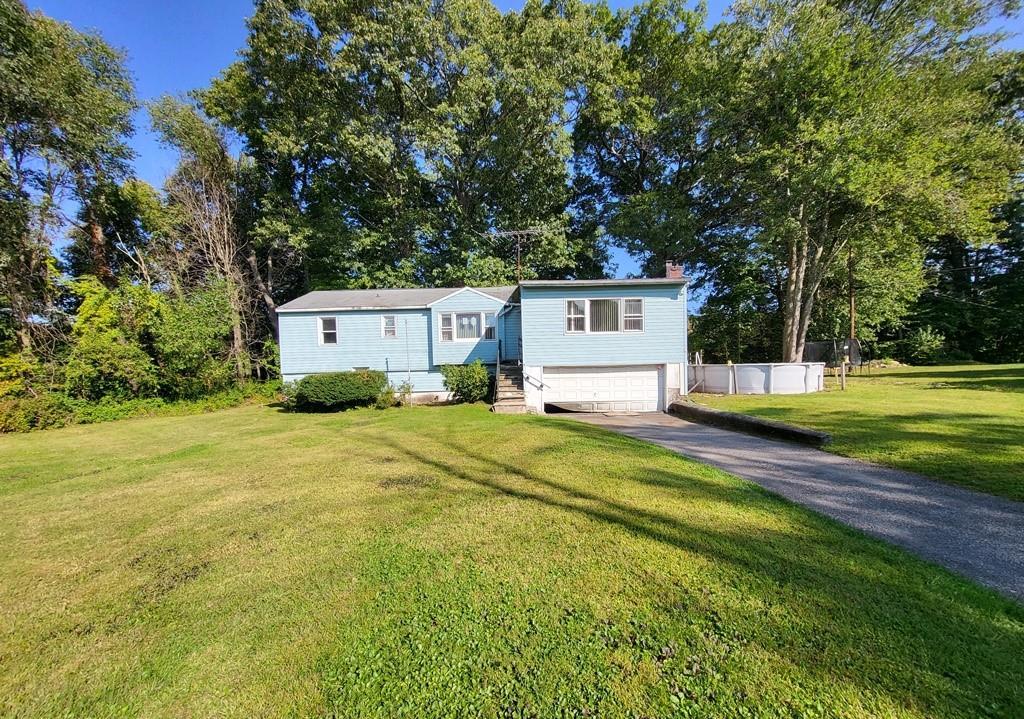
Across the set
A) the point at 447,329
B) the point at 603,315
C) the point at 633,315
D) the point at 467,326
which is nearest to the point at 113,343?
the point at 447,329

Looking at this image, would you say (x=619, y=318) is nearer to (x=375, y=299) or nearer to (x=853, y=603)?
(x=375, y=299)

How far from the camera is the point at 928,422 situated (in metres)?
8.30

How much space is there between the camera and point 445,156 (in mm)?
19875

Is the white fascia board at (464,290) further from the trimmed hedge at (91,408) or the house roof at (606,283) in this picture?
the trimmed hedge at (91,408)

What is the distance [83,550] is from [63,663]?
2.06 meters

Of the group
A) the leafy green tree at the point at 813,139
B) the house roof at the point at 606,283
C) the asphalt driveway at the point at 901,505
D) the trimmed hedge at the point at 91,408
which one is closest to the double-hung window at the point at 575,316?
the house roof at the point at 606,283

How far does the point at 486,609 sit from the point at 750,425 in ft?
27.6

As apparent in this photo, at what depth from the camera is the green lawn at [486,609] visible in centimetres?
203

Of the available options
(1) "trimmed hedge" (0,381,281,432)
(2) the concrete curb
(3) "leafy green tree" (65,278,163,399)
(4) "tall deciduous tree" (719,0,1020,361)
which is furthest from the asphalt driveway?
(3) "leafy green tree" (65,278,163,399)

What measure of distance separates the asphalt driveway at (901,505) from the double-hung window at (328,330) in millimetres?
13659

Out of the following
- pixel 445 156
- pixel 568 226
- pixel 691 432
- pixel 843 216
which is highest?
pixel 445 156

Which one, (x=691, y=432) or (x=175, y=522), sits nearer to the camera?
(x=175, y=522)

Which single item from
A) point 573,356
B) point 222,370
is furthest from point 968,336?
point 222,370

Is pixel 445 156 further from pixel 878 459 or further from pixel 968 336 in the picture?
pixel 968 336
